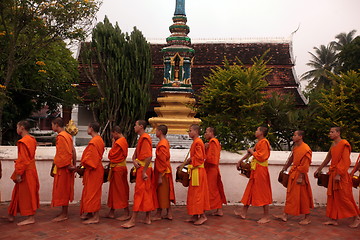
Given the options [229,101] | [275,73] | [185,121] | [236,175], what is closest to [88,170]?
[236,175]

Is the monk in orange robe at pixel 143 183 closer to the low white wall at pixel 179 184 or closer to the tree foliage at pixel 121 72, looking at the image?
the low white wall at pixel 179 184

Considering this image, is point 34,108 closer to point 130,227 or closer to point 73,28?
point 73,28

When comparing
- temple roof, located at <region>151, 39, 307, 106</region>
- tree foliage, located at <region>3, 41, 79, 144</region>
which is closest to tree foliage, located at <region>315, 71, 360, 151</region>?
tree foliage, located at <region>3, 41, 79, 144</region>

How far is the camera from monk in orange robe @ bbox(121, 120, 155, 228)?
593 centimetres

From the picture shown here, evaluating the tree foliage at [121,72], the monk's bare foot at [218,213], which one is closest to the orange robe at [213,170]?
the monk's bare foot at [218,213]

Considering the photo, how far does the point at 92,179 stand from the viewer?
6078 millimetres

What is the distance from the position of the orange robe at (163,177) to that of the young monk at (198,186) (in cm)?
37

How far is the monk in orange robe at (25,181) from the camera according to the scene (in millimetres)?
5852

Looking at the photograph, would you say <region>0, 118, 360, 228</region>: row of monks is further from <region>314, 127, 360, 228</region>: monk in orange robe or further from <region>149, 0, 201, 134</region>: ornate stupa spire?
<region>149, 0, 201, 134</region>: ornate stupa spire

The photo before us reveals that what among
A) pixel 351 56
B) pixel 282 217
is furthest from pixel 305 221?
pixel 351 56

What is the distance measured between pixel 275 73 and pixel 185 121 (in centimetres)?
1037

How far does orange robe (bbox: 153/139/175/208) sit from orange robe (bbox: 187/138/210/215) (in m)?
0.38

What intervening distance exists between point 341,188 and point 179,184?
2873 millimetres

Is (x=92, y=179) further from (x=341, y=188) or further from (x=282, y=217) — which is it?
(x=341, y=188)
